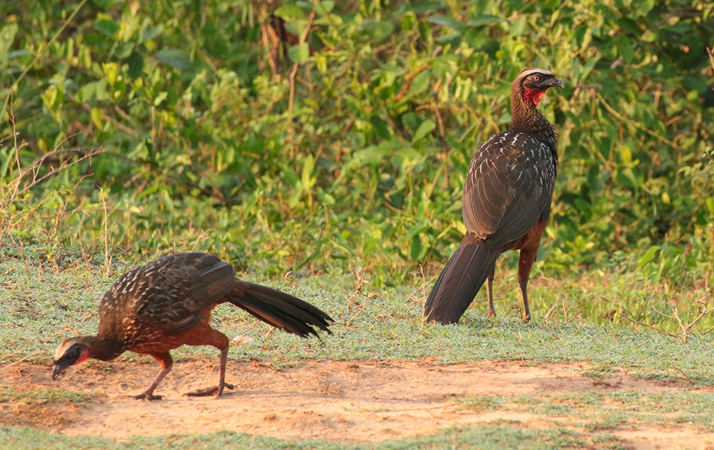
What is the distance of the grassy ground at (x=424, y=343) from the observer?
3.45 m

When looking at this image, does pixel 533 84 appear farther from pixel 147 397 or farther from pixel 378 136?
pixel 147 397

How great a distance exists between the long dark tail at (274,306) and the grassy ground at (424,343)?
0.31 meters

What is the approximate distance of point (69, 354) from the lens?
151 inches

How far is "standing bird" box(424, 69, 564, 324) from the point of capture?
219 inches

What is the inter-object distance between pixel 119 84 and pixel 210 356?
4.58 meters

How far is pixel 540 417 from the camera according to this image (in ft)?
12.5

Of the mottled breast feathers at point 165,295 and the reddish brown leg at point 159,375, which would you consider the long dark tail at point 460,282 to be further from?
the reddish brown leg at point 159,375

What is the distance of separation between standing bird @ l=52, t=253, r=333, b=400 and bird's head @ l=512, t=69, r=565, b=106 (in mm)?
2892

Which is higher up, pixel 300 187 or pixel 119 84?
pixel 119 84

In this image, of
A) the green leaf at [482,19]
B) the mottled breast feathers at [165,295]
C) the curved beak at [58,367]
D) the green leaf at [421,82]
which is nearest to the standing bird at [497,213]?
the green leaf at [482,19]

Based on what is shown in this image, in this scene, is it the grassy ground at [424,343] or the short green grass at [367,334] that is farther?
the short green grass at [367,334]

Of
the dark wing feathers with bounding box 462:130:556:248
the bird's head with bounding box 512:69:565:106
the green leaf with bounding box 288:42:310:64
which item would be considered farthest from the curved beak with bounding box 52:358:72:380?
the green leaf with bounding box 288:42:310:64

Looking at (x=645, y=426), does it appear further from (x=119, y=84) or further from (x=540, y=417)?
(x=119, y=84)

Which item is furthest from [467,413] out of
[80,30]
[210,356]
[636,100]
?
[80,30]
